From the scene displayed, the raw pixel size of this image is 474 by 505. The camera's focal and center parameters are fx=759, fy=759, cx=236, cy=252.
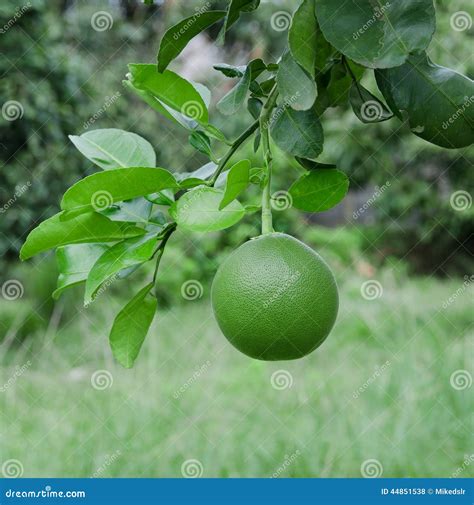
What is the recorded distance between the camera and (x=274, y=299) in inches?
20.4

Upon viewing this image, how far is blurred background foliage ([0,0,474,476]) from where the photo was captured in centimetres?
295

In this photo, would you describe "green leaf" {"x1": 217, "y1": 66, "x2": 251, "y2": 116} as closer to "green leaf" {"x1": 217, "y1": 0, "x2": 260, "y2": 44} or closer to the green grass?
"green leaf" {"x1": 217, "y1": 0, "x2": 260, "y2": 44}

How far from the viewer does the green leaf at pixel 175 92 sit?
0.54m

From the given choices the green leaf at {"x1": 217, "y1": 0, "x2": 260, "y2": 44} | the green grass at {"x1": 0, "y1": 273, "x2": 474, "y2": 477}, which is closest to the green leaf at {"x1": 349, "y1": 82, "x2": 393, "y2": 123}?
the green leaf at {"x1": 217, "y1": 0, "x2": 260, "y2": 44}

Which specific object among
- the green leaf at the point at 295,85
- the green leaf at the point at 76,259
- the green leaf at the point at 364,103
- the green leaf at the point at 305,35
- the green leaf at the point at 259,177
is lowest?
the green leaf at the point at 364,103

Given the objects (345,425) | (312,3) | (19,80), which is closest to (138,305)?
(312,3)

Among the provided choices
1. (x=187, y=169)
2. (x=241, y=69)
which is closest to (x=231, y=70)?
(x=241, y=69)

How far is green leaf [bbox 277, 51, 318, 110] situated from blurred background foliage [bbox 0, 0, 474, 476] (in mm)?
1497

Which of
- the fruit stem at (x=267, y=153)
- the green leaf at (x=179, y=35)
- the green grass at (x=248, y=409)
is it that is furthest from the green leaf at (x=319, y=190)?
the green grass at (x=248, y=409)

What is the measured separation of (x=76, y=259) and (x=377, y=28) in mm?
272

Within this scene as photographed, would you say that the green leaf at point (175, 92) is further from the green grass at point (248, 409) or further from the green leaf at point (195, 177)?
the green grass at point (248, 409)

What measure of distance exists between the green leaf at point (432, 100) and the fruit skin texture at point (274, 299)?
0.12 meters

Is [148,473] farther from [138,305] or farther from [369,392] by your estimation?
[138,305]
